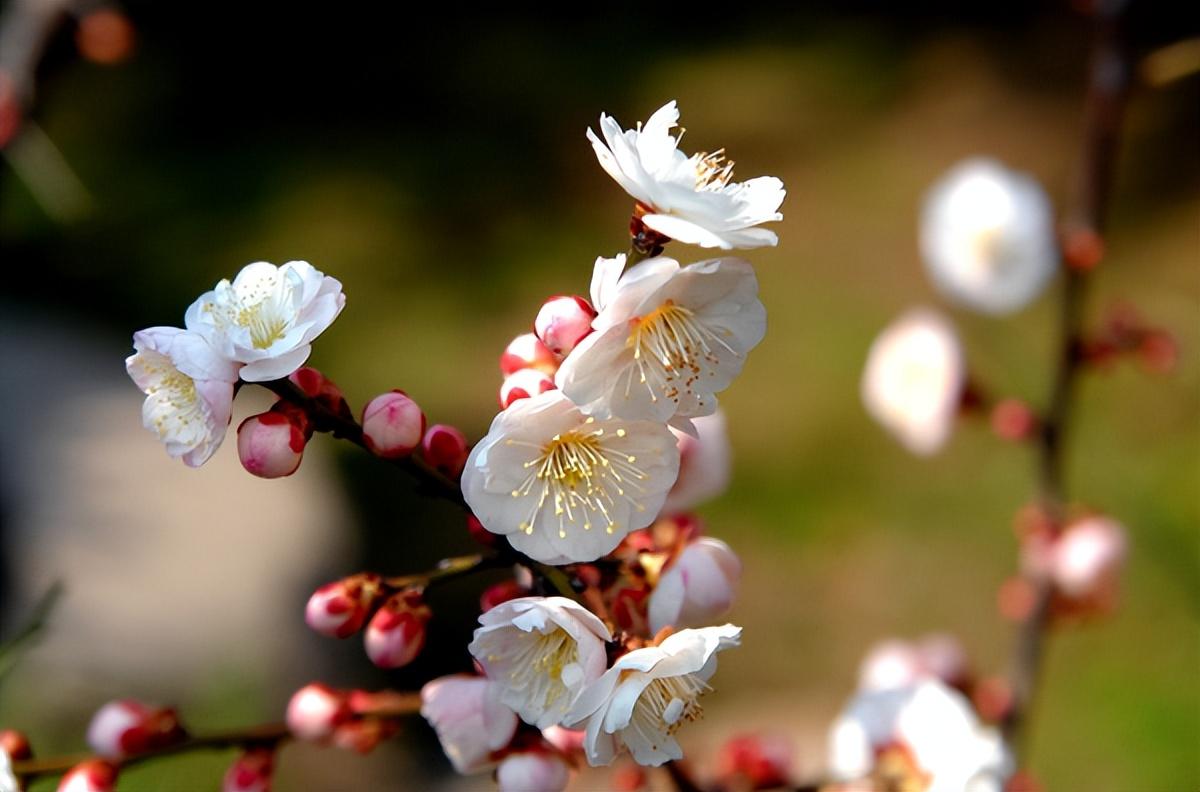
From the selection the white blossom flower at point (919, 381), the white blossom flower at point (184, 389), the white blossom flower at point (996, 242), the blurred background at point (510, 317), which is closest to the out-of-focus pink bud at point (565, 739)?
the white blossom flower at point (184, 389)

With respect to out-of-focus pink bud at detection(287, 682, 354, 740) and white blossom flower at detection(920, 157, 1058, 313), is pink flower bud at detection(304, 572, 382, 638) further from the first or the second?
white blossom flower at detection(920, 157, 1058, 313)

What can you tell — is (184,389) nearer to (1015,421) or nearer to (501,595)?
(501,595)

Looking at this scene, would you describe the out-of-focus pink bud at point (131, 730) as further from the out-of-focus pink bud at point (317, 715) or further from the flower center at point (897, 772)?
the flower center at point (897, 772)

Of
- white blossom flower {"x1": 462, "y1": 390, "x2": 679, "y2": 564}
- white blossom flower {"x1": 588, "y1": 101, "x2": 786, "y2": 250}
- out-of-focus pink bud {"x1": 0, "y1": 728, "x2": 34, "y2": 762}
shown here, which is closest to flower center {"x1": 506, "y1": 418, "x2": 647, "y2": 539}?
white blossom flower {"x1": 462, "y1": 390, "x2": 679, "y2": 564}

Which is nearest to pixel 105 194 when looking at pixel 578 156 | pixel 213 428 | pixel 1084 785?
pixel 578 156

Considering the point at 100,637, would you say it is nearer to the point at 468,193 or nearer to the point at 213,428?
the point at 213,428
